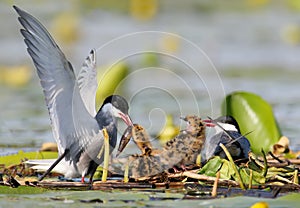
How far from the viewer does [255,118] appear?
9.20 meters

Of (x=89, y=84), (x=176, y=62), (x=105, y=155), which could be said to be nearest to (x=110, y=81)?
(x=89, y=84)

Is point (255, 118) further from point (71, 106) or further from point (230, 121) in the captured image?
point (71, 106)

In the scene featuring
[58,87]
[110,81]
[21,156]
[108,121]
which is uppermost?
[110,81]

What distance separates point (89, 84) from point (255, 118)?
2.18m

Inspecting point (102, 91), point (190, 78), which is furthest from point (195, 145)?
point (190, 78)

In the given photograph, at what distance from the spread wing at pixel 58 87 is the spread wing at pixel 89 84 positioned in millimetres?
119

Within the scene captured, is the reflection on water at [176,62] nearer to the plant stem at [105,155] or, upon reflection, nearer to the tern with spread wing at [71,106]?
the tern with spread wing at [71,106]

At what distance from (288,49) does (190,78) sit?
3.43 meters

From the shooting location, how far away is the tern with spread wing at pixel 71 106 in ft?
23.8

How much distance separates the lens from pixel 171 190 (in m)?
6.90

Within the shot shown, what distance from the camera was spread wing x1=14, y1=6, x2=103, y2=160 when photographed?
7.23 metres

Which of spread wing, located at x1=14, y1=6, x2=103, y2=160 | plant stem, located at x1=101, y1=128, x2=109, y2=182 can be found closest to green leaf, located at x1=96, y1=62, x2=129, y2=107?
spread wing, located at x1=14, y1=6, x2=103, y2=160

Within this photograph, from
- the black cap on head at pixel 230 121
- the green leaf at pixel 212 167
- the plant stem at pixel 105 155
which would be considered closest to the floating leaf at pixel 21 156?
the plant stem at pixel 105 155

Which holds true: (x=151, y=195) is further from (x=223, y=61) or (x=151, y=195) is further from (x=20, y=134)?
(x=223, y=61)
